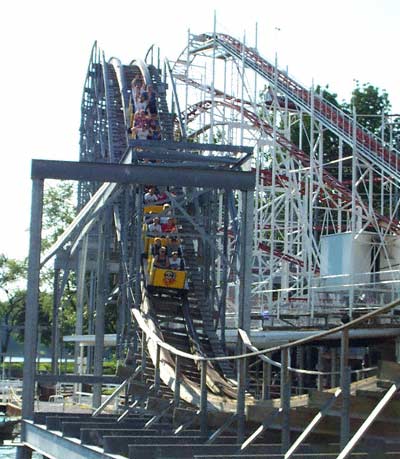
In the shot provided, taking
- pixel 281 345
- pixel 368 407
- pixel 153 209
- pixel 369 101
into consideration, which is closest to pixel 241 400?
pixel 281 345

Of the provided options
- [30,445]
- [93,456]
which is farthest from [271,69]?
[93,456]

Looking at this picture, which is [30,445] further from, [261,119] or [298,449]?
[261,119]

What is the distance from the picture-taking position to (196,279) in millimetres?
24922

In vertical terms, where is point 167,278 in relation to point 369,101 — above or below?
below

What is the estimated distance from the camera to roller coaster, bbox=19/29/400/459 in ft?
45.8

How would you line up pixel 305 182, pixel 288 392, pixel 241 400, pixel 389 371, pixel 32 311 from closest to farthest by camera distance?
pixel 389 371
pixel 288 392
pixel 241 400
pixel 32 311
pixel 305 182

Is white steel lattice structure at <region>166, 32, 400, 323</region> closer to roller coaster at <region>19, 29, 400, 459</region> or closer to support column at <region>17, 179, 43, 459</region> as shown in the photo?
roller coaster at <region>19, 29, 400, 459</region>

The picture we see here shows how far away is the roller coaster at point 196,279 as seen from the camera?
13961 millimetres

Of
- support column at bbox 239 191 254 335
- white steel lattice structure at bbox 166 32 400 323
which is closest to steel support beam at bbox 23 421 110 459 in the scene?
support column at bbox 239 191 254 335

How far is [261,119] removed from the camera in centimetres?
4200

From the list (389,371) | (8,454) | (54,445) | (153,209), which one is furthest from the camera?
(8,454)

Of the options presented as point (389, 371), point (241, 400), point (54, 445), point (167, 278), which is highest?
point (167, 278)

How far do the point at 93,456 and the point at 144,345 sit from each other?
19.2ft

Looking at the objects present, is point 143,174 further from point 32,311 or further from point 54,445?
point 54,445
